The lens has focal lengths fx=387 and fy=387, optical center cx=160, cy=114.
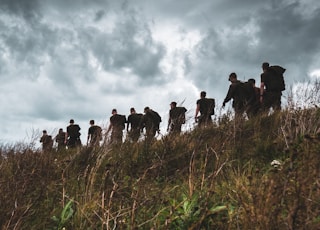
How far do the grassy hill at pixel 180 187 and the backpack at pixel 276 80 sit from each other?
2.32 m

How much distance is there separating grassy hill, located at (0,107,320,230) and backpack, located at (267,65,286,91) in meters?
2.32

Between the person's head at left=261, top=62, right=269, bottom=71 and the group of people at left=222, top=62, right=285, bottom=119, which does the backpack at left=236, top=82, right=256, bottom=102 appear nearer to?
the group of people at left=222, top=62, right=285, bottom=119

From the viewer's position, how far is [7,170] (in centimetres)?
529

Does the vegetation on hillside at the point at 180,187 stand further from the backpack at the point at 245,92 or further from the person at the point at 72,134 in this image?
the person at the point at 72,134

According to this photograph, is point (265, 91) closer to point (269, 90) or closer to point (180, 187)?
point (269, 90)

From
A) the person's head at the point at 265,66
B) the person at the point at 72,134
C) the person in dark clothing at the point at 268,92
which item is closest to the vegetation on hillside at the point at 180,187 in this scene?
the person in dark clothing at the point at 268,92

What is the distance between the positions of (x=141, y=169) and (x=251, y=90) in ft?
18.4

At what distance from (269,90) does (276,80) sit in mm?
305

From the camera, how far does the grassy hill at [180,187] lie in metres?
2.30

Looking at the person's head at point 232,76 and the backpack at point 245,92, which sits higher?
the person's head at point 232,76

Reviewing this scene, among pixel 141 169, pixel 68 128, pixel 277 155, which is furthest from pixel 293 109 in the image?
pixel 68 128

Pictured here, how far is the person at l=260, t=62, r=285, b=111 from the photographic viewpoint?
9.83 meters

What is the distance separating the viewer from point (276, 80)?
9852 mm

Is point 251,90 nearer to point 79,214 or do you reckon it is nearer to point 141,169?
point 141,169
